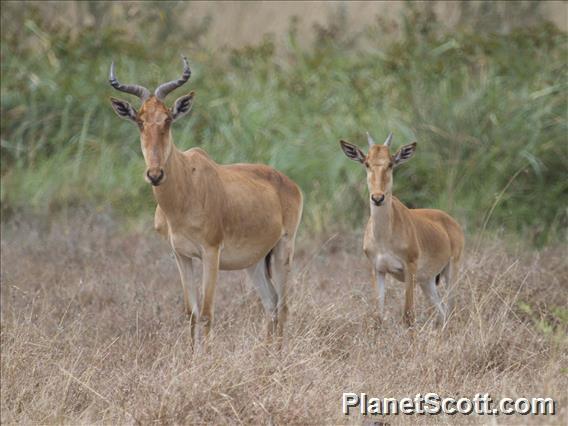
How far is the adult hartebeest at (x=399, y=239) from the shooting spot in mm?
8891

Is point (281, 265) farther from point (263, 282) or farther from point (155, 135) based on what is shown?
point (155, 135)

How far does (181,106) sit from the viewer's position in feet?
27.3

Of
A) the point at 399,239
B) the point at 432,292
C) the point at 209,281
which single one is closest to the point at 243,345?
the point at 209,281

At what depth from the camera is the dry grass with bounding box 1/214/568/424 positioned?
646 centimetres

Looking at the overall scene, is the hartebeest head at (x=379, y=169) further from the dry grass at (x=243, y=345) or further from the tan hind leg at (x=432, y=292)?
the tan hind leg at (x=432, y=292)

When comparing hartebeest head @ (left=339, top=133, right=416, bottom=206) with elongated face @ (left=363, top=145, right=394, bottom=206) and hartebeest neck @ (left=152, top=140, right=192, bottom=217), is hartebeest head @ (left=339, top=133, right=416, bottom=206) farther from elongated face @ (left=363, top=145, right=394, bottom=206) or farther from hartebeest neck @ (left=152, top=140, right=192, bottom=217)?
hartebeest neck @ (left=152, top=140, right=192, bottom=217)

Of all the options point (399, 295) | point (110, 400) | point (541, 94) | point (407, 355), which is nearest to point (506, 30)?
point (541, 94)

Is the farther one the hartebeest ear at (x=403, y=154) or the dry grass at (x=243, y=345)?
the hartebeest ear at (x=403, y=154)

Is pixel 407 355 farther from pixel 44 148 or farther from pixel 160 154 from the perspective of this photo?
pixel 44 148

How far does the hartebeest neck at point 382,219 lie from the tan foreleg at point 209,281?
4.22 ft

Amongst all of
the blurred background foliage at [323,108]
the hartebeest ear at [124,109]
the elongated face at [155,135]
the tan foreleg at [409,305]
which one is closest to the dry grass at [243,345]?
the tan foreleg at [409,305]

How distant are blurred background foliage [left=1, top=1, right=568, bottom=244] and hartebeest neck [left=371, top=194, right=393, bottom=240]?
372 centimetres

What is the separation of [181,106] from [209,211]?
798 millimetres

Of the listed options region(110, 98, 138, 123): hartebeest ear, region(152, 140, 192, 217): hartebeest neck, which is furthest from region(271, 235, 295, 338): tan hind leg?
region(110, 98, 138, 123): hartebeest ear
